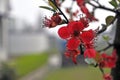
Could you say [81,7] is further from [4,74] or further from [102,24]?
[4,74]

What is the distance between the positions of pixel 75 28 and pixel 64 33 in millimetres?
27

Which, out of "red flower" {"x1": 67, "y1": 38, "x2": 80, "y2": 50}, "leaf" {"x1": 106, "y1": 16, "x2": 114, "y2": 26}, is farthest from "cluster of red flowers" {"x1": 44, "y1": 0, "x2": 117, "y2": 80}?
"leaf" {"x1": 106, "y1": 16, "x2": 114, "y2": 26}

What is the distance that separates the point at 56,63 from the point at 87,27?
15656 mm

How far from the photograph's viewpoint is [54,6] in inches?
39.2

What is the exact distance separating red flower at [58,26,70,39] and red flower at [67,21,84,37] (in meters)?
0.01

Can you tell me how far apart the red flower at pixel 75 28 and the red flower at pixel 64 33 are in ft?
0.03

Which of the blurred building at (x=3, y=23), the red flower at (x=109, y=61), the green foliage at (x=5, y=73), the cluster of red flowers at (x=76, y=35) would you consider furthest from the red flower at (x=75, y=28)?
the blurred building at (x=3, y=23)

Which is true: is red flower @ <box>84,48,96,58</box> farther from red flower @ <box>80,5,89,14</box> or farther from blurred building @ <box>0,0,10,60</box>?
blurred building @ <box>0,0,10,60</box>

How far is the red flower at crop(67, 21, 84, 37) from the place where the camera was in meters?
0.90

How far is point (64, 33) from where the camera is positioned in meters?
0.89

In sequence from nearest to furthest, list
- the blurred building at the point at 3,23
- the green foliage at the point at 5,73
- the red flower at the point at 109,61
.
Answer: the red flower at the point at 109,61 → the green foliage at the point at 5,73 → the blurred building at the point at 3,23

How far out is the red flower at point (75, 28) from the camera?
0.90 m

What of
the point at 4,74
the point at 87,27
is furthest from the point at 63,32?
the point at 4,74

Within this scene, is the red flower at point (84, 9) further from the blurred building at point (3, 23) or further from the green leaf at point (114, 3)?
the blurred building at point (3, 23)
